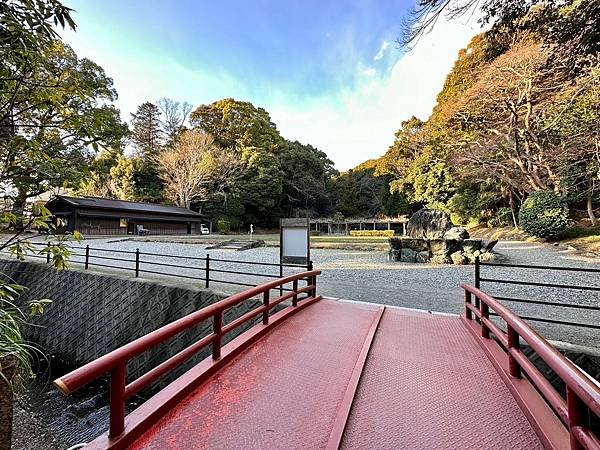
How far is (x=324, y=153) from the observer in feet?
116

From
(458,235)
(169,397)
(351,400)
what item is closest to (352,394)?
(351,400)

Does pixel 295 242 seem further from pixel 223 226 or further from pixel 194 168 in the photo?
pixel 194 168

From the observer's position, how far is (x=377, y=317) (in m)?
3.57

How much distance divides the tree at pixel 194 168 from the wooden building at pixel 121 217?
2.08 meters

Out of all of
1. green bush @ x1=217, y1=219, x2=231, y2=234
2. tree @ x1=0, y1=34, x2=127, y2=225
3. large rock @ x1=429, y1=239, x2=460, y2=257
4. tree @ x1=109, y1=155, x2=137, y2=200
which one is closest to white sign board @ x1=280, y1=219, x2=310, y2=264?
tree @ x1=0, y1=34, x2=127, y2=225

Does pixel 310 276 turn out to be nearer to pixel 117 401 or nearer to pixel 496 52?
pixel 117 401

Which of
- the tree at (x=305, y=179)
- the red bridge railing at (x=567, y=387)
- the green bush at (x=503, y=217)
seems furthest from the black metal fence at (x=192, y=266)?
the tree at (x=305, y=179)

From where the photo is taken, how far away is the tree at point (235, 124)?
30438 mm

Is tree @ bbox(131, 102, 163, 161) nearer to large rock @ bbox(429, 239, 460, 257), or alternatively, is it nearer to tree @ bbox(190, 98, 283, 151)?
tree @ bbox(190, 98, 283, 151)

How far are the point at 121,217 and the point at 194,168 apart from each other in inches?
280

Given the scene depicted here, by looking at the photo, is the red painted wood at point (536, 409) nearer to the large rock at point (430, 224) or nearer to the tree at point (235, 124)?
the large rock at point (430, 224)

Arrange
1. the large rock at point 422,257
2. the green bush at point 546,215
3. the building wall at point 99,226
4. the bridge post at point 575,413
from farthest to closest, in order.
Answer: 1. the building wall at point 99,226
2. the green bush at point 546,215
3. the large rock at point 422,257
4. the bridge post at point 575,413

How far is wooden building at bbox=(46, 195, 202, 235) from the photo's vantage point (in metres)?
18.6

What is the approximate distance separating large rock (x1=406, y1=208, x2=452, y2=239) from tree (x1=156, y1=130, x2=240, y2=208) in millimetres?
18143
